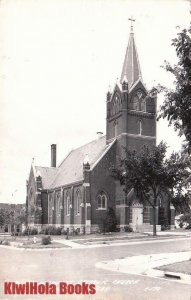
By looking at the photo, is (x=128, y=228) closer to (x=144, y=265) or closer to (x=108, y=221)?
(x=108, y=221)

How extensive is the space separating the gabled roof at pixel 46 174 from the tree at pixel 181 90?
49.7 m

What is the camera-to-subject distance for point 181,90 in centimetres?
1341

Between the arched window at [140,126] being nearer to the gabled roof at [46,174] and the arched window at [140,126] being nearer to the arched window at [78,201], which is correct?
the arched window at [78,201]

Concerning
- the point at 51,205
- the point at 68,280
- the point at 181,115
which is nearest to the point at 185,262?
the point at 68,280

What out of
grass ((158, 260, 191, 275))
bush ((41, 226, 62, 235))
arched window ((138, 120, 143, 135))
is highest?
arched window ((138, 120, 143, 135))

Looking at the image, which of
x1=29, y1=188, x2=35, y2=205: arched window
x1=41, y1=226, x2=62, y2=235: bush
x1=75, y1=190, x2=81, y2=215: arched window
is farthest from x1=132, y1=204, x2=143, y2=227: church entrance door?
x1=29, y1=188, x2=35, y2=205: arched window

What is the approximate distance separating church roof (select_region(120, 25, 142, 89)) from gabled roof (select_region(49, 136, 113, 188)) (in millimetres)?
8244

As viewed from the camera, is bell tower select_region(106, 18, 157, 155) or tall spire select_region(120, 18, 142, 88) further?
tall spire select_region(120, 18, 142, 88)

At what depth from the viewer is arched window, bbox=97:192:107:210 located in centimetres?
4719

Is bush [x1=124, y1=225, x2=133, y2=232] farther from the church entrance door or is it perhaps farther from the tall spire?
the tall spire

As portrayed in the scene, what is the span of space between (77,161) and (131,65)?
1507cm

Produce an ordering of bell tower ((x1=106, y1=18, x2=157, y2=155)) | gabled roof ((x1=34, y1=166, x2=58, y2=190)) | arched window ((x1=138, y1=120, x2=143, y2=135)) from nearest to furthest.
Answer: bell tower ((x1=106, y1=18, x2=157, y2=155)) < arched window ((x1=138, y1=120, x2=143, y2=135)) < gabled roof ((x1=34, y1=166, x2=58, y2=190))

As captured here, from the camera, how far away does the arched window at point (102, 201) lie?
47.2 meters

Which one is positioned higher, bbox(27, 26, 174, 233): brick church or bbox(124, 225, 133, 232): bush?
bbox(27, 26, 174, 233): brick church
